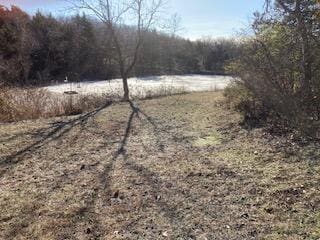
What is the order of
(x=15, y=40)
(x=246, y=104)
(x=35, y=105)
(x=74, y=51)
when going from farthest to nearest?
(x=74, y=51)
(x=15, y=40)
(x=35, y=105)
(x=246, y=104)

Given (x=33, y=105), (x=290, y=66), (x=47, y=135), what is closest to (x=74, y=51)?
(x=33, y=105)

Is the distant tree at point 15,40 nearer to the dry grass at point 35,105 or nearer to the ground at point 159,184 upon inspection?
the dry grass at point 35,105

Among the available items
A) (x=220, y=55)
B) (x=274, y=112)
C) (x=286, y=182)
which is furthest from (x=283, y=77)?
(x=220, y=55)

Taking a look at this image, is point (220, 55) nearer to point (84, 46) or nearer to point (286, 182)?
point (84, 46)

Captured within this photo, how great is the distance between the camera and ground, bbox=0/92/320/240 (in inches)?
126

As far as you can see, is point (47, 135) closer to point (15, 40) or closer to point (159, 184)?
point (159, 184)

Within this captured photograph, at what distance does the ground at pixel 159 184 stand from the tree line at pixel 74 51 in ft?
53.2

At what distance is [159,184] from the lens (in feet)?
13.7

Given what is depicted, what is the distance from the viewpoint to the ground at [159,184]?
126 inches

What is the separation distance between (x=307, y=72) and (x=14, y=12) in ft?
83.7

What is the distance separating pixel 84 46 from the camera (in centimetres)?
2688

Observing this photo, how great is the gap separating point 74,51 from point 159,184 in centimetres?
2348

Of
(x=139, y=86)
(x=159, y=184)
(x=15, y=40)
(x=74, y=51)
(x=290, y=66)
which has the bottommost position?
A: (x=159, y=184)

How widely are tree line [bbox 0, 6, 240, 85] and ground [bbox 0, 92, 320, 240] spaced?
16.2 meters
